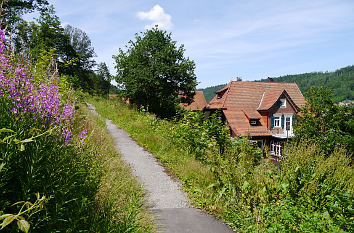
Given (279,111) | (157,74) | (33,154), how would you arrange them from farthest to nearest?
(279,111) < (157,74) < (33,154)

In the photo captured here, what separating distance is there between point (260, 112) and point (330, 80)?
589 feet

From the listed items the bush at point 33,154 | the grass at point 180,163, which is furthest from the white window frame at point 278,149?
the bush at point 33,154

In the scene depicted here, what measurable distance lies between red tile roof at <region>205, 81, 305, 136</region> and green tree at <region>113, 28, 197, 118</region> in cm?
755

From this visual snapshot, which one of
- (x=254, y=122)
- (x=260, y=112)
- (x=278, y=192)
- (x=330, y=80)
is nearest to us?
(x=278, y=192)

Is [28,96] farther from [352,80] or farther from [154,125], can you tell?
[352,80]

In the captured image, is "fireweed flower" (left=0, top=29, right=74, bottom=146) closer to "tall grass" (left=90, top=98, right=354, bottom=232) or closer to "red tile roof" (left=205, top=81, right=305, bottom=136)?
"tall grass" (left=90, top=98, right=354, bottom=232)

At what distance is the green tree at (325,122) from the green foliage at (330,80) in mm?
139357

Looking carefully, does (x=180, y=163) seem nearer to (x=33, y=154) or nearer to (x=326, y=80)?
(x=33, y=154)

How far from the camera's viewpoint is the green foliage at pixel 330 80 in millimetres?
148000

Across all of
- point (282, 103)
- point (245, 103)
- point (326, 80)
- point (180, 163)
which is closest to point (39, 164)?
point (180, 163)

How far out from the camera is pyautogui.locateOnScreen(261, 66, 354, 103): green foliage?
486 ft

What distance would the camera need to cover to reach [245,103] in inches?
1177

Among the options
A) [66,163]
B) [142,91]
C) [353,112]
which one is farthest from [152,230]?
[353,112]

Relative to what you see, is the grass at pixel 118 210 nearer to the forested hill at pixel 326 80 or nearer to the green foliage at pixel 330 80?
the forested hill at pixel 326 80
